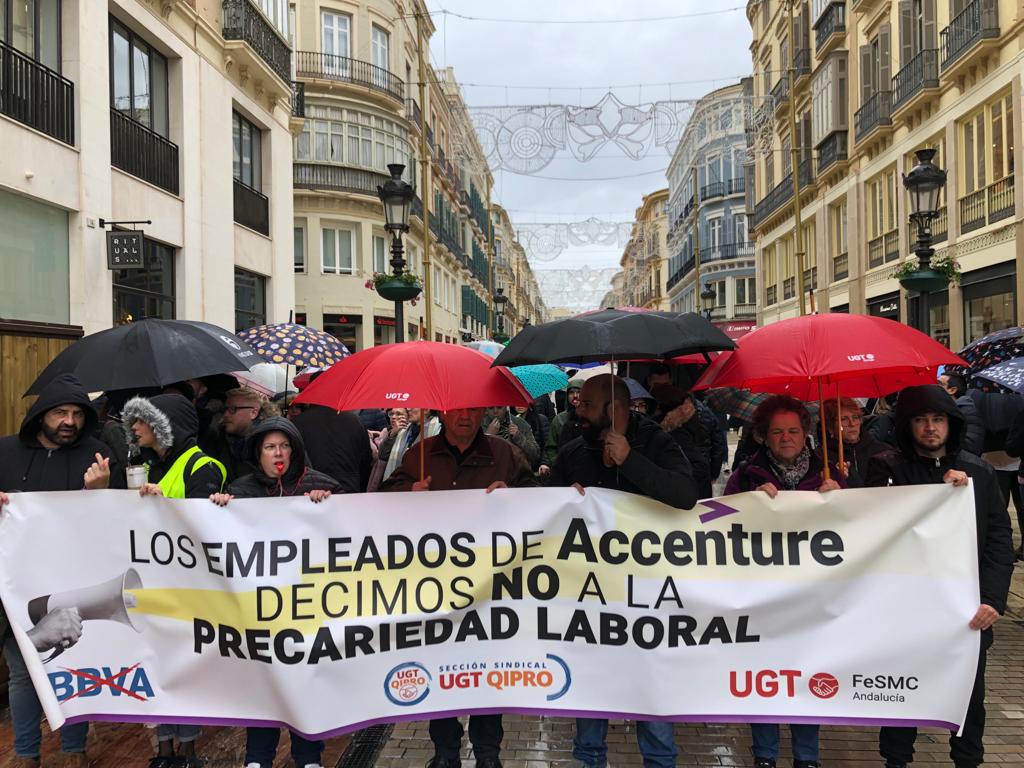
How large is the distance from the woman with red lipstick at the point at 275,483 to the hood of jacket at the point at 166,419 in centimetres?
38

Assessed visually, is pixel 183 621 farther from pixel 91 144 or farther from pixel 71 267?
pixel 91 144

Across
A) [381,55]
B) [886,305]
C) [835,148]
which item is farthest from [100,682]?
[381,55]

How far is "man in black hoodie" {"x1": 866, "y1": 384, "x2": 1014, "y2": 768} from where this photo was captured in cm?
368

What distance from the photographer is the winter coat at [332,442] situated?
5965 millimetres

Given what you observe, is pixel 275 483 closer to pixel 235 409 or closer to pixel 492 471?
pixel 492 471

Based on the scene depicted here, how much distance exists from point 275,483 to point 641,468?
6.12ft

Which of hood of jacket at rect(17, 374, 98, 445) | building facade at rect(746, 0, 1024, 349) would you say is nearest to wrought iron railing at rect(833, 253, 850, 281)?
building facade at rect(746, 0, 1024, 349)

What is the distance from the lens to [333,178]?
28.6 m

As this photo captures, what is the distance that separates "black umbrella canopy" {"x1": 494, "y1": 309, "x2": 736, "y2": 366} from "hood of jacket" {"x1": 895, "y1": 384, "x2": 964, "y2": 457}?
888mm

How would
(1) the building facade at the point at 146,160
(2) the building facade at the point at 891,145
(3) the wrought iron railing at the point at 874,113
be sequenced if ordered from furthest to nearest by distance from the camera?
(3) the wrought iron railing at the point at 874,113
(2) the building facade at the point at 891,145
(1) the building facade at the point at 146,160

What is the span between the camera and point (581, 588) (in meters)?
3.88

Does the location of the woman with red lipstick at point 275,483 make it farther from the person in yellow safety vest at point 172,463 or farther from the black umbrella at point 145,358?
the black umbrella at point 145,358


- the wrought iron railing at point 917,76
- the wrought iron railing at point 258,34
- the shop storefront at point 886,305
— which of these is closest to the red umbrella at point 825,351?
the wrought iron railing at point 258,34

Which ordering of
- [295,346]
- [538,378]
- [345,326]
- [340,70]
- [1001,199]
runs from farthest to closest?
[345,326] → [340,70] → [1001,199] → [538,378] → [295,346]
